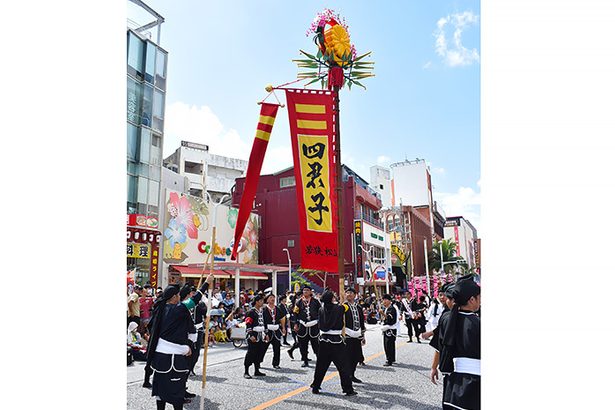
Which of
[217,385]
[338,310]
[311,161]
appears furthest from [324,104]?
[217,385]

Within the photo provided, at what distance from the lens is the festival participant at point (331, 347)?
754cm

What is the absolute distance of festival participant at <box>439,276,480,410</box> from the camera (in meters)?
4.11

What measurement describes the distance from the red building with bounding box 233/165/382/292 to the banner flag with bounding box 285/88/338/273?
97.1ft

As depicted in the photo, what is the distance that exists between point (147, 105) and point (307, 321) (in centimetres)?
2097

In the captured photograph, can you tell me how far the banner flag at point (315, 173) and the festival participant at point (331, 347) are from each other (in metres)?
0.82

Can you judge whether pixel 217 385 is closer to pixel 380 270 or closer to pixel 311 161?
pixel 311 161

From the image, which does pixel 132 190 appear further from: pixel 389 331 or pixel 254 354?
pixel 389 331

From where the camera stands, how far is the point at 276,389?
26.2 feet

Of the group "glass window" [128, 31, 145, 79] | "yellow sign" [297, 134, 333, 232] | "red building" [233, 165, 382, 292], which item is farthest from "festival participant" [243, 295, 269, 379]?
"red building" [233, 165, 382, 292]

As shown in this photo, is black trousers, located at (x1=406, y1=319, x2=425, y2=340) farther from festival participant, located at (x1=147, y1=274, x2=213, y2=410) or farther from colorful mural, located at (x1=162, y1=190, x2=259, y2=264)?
colorful mural, located at (x1=162, y1=190, x2=259, y2=264)

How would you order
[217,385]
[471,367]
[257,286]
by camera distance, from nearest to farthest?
1. [471,367]
2. [217,385]
3. [257,286]

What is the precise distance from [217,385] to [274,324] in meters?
2.33

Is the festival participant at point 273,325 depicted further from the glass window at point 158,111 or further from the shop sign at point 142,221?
the glass window at point 158,111

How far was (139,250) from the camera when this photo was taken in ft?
81.9
